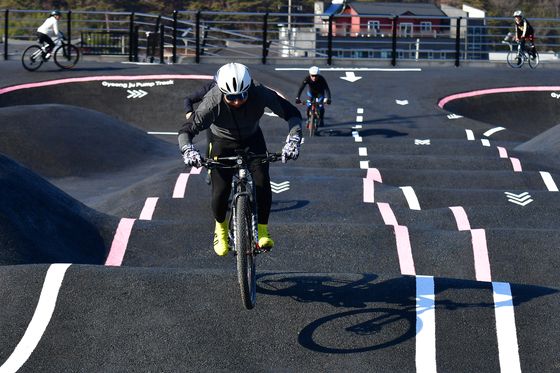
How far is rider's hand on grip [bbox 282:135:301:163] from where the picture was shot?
8.95 m

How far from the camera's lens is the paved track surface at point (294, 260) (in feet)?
27.6

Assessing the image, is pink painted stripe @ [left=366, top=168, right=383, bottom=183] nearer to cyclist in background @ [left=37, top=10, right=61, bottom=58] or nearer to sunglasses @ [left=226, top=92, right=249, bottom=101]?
sunglasses @ [left=226, top=92, right=249, bottom=101]

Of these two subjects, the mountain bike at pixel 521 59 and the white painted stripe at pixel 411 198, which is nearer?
the white painted stripe at pixel 411 198

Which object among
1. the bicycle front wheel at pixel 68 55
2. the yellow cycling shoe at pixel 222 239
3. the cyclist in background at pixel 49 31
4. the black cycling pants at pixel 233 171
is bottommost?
the yellow cycling shoe at pixel 222 239

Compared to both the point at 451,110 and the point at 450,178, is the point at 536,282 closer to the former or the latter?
the point at 450,178

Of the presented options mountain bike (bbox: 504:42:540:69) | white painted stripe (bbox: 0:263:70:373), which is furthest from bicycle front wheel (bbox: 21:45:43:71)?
white painted stripe (bbox: 0:263:70:373)

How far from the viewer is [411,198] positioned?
15.4 metres

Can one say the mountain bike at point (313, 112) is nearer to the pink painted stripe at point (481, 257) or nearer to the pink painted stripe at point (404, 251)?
the pink painted stripe at point (404, 251)

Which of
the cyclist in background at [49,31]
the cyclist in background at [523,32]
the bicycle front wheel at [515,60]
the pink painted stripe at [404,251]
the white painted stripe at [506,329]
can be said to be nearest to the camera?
the white painted stripe at [506,329]

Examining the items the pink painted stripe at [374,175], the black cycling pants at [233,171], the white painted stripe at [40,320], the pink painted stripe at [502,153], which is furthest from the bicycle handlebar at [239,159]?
the pink painted stripe at [502,153]

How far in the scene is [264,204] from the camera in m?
9.23

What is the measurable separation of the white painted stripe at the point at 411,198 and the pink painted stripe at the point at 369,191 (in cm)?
49

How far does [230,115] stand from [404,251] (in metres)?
3.60

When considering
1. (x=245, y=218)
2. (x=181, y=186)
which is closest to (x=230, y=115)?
(x=245, y=218)
